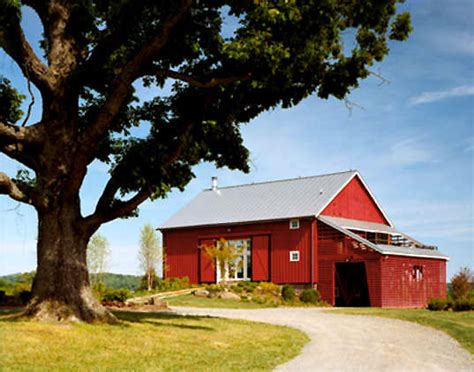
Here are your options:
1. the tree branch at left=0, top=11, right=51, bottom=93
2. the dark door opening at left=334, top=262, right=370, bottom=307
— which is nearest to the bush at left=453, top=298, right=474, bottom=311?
the dark door opening at left=334, top=262, right=370, bottom=307

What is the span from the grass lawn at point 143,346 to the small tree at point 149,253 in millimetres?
28118

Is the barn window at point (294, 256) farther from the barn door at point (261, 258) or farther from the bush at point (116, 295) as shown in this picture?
the bush at point (116, 295)

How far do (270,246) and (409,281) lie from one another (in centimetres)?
873

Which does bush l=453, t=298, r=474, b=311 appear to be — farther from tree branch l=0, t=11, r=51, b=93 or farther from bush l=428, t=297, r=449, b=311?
tree branch l=0, t=11, r=51, b=93

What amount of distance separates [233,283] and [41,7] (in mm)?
26434

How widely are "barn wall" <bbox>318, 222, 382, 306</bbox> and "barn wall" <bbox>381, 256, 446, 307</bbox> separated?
44cm

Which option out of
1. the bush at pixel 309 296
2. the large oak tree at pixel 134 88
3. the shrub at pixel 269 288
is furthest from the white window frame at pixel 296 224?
the large oak tree at pixel 134 88

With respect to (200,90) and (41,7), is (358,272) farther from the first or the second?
(41,7)

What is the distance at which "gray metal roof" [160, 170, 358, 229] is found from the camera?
41.0 metres

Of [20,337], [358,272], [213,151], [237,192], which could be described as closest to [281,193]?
[237,192]

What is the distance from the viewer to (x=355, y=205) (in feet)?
142

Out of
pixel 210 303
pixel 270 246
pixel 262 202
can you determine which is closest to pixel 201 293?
pixel 210 303

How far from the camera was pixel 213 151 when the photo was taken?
20.2 metres

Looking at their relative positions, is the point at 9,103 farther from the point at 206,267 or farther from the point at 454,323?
the point at 206,267
